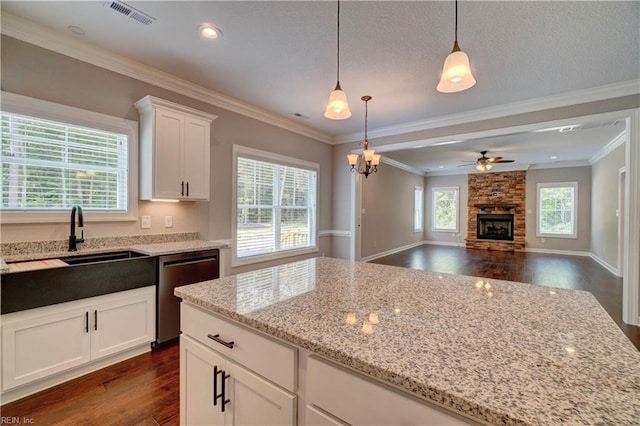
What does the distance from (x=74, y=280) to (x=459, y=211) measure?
35.3 ft

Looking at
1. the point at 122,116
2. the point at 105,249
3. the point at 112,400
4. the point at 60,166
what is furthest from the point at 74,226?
the point at 112,400

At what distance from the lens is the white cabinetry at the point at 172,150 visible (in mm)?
2902

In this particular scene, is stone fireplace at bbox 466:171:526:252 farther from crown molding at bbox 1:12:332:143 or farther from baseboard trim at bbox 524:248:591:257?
crown molding at bbox 1:12:332:143

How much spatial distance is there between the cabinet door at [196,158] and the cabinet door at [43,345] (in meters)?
1.52

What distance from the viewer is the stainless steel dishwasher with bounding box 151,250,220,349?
267 centimetres

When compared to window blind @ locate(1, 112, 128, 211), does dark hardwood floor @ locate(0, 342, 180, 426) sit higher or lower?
lower

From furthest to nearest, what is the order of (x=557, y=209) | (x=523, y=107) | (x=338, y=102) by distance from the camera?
(x=557, y=209), (x=523, y=107), (x=338, y=102)

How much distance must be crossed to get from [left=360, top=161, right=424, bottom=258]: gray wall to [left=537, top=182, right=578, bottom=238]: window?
152 inches

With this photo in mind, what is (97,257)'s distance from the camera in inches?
104

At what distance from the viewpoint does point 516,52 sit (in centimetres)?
270

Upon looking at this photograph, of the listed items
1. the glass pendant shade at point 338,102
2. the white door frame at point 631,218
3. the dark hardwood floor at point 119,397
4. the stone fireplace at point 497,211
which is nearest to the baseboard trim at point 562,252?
the stone fireplace at point 497,211

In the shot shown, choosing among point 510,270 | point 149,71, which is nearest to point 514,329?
point 149,71

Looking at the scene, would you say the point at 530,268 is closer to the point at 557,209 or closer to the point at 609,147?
the point at 609,147

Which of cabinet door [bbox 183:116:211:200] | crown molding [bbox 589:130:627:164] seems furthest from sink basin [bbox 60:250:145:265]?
crown molding [bbox 589:130:627:164]
